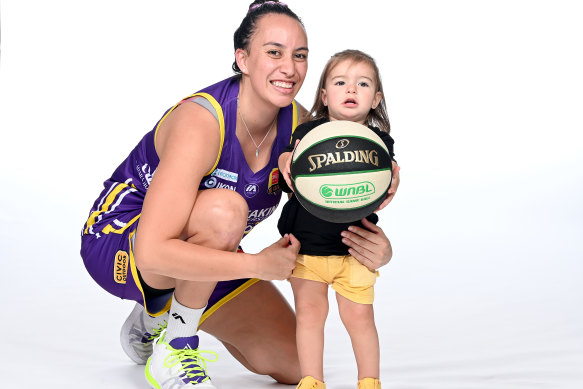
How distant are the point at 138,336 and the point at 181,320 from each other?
48 centimetres

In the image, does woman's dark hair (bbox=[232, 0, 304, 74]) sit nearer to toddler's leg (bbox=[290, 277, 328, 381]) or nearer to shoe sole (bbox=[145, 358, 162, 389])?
toddler's leg (bbox=[290, 277, 328, 381])

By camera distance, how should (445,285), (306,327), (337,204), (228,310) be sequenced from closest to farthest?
(337,204) → (306,327) → (228,310) → (445,285)

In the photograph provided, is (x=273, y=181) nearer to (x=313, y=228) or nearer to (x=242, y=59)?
(x=313, y=228)

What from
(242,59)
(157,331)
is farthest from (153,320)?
(242,59)

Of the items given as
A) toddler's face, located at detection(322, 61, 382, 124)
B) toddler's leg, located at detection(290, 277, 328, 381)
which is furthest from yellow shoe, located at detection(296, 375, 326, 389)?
toddler's face, located at detection(322, 61, 382, 124)

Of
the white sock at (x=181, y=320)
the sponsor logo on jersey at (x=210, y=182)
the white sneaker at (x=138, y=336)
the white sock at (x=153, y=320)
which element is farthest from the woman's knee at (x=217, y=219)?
the white sneaker at (x=138, y=336)

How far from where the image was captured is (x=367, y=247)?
2.87 metres

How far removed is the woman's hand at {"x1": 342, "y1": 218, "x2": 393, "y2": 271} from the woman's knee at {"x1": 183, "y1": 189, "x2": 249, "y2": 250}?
41 cm

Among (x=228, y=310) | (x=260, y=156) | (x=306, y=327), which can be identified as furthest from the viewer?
(x=228, y=310)

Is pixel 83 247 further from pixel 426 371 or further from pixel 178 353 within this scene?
pixel 426 371

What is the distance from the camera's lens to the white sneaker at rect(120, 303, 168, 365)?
335 cm

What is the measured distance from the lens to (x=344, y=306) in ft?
9.55

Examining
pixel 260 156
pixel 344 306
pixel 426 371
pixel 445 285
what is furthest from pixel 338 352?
pixel 445 285

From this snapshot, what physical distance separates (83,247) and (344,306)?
1202 millimetres
